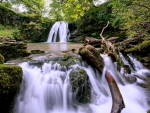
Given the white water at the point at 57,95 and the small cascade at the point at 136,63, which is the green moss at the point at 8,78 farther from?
the small cascade at the point at 136,63

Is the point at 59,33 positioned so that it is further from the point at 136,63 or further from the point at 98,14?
the point at 136,63

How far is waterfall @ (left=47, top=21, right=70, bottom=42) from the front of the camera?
17.4m

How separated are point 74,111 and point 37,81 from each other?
1394 millimetres

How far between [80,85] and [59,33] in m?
14.5

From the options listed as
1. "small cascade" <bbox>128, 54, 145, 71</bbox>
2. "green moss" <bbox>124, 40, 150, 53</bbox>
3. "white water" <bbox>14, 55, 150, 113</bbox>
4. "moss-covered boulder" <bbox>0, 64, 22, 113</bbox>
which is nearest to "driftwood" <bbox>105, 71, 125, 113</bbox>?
"white water" <bbox>14, 55, 150, 113</bbox>

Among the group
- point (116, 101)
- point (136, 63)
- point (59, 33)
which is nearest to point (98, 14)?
point (59, 33)

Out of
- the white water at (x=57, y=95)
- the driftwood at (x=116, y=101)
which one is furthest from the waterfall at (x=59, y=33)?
the driftwood at (x=116, y=101)

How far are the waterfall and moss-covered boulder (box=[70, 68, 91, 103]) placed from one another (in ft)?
42.9

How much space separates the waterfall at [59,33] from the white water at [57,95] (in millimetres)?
12870

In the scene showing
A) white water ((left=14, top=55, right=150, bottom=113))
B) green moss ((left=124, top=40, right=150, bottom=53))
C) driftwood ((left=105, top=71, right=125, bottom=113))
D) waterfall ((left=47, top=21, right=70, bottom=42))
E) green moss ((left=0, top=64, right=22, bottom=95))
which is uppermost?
waterfall ((left=47, top=21, right=70, bottom=42))

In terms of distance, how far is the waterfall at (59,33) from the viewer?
17359mm

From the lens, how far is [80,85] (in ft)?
13.6

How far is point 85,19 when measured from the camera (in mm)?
15500

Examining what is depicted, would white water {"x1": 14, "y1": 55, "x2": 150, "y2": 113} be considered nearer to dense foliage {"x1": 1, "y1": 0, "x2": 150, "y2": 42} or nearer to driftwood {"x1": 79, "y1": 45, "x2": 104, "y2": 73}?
driftwood {"x1": 79, "y1": 45, "x2": 104, "y2": 73}
